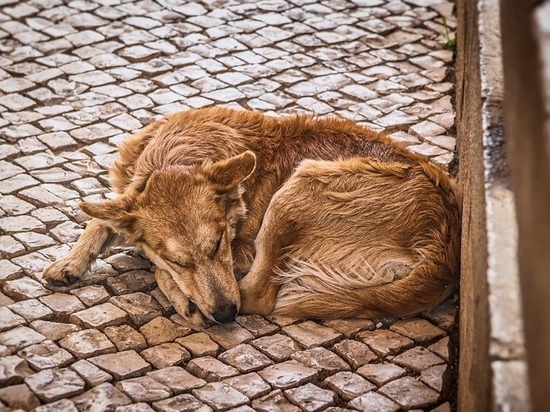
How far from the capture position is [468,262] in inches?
189

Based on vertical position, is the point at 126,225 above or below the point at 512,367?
below

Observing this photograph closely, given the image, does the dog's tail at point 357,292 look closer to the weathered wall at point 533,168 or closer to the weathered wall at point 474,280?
the weathered wall at point 474,280

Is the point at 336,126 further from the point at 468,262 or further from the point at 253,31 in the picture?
the point at 253,31

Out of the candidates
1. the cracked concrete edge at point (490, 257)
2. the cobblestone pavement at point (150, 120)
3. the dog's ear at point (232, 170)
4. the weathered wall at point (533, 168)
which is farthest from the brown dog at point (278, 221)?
the weathered wall at point (533, 168)

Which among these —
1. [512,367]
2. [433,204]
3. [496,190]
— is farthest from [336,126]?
[512,367]

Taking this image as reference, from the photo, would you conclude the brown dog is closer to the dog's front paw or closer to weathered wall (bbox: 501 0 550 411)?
the dog's front paw

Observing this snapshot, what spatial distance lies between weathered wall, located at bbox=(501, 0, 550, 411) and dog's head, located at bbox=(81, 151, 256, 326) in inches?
85.3

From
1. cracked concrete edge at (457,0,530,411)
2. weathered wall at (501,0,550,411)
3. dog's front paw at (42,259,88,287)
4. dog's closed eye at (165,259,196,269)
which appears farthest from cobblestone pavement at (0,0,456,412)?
weathered wall at (501,0,550,411)

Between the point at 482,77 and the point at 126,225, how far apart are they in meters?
2.28

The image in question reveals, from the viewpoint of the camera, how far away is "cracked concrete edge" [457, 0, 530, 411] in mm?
3176

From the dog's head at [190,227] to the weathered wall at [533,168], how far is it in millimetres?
2166

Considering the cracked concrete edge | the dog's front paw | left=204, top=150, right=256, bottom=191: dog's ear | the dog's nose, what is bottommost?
the dog's front paw

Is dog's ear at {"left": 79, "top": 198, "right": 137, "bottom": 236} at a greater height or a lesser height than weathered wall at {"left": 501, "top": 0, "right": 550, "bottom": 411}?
lesser

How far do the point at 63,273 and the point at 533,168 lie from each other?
3.51m
